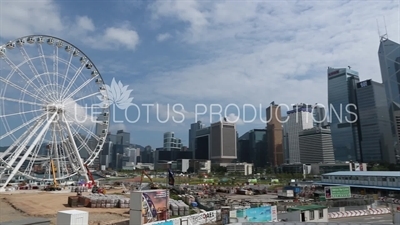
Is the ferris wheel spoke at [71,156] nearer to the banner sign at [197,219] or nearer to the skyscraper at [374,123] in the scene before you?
the banner sign at [197,219]

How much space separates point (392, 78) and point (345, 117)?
3159cm

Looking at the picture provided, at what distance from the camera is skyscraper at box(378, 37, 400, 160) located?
170375 millimetres

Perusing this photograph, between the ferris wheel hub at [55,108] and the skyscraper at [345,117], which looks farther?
the skyscraper at [345,117]

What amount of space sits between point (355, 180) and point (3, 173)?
60577 mm

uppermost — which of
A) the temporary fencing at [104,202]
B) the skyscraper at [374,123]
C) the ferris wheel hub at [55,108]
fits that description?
the skyscraper at [374,123]

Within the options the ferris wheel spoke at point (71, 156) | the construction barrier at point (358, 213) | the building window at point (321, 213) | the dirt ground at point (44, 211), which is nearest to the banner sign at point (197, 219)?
the dirt ground at point (44, 211)

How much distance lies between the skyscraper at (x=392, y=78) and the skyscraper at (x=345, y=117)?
17.7 meters

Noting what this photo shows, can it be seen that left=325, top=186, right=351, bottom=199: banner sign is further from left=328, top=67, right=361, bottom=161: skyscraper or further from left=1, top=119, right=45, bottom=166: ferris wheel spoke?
left=328, top=67, right=361, bottom=161: skyscraper

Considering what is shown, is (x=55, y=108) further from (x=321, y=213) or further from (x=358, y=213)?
(x=358, y=213)

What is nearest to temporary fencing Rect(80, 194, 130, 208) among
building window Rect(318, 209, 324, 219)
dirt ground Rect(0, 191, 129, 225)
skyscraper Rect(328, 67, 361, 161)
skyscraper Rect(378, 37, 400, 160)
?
dirt ground Rect(0, 191, 129, 225)

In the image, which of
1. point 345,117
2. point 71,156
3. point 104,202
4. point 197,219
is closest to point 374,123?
point 345,117

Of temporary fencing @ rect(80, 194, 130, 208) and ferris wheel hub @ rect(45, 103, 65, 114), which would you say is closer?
temporary fencing @ rect(80, 194, 130, 208)

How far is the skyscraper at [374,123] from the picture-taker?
17288cm

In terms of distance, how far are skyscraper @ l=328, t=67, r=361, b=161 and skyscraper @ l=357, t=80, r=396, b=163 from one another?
3.97 m
